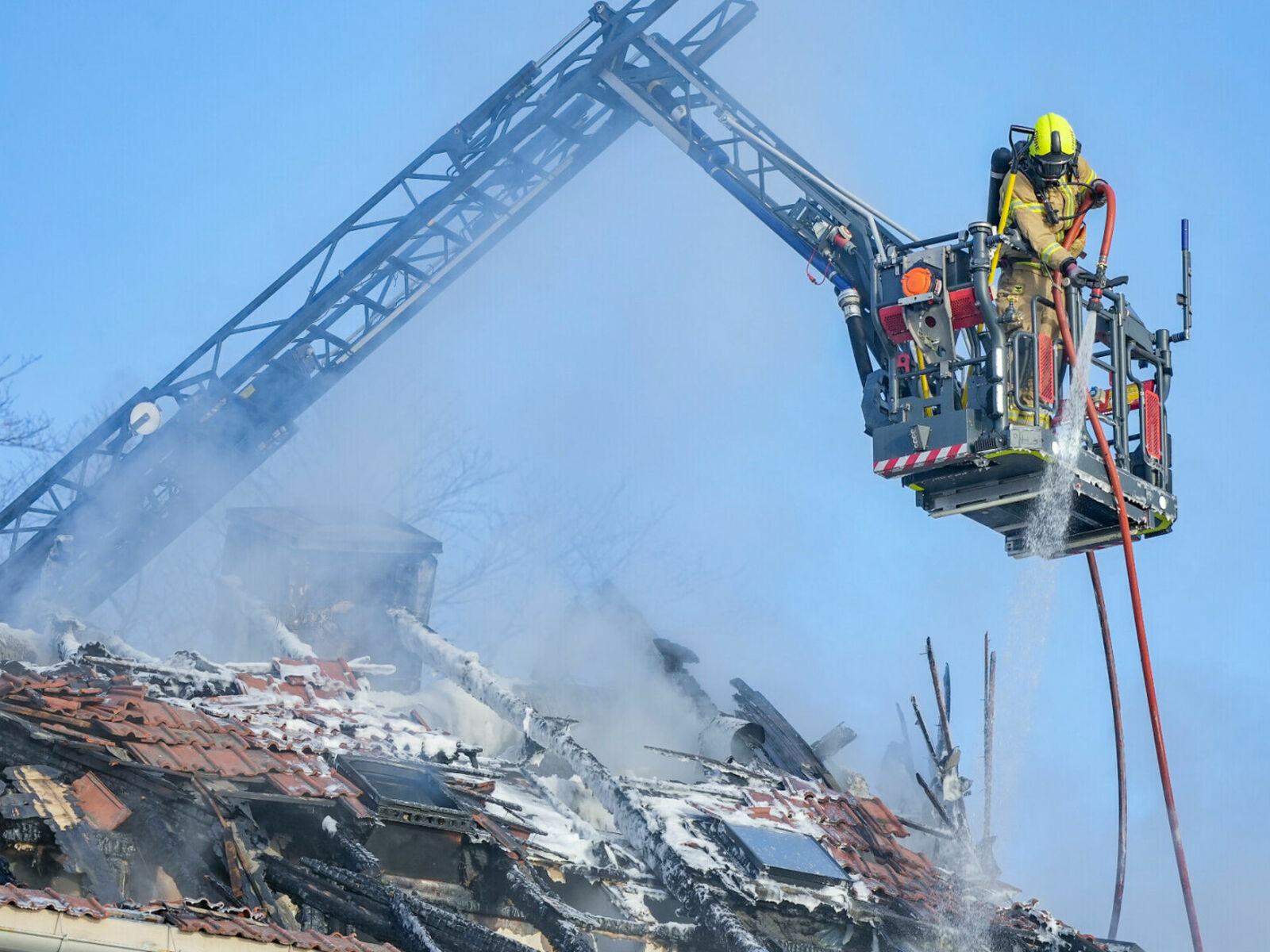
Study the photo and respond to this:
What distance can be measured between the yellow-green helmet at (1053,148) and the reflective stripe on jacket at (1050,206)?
0.39 ft

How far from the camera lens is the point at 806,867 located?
33.7 ft

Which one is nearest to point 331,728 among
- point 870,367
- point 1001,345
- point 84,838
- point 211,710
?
point 211,710

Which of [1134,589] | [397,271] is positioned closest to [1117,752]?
[1134,589]

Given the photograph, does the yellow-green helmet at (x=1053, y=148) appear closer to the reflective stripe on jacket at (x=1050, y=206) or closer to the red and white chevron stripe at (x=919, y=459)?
the reflective stripe on jacket at (x=1050, y=206)

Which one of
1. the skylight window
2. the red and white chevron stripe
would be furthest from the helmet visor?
the skylight window

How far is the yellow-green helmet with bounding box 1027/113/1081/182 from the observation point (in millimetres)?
9055

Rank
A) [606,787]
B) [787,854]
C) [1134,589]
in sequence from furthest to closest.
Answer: [606,787] < [787,854] < [1134,589]

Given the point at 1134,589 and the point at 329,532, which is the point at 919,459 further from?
the point at 329,532

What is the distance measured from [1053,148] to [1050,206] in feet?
1.27

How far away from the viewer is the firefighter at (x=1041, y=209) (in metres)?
9.09

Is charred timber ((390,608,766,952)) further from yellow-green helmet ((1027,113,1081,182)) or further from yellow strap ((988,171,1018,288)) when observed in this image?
yellow-green helmet ((1027,113,1081,182))

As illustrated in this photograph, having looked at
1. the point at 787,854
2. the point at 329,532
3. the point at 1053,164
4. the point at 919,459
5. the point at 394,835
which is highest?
the point at 1053,164

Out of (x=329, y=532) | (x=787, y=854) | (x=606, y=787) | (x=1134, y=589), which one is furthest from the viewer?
(x=329, y=532)

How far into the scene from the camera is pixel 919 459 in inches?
353
